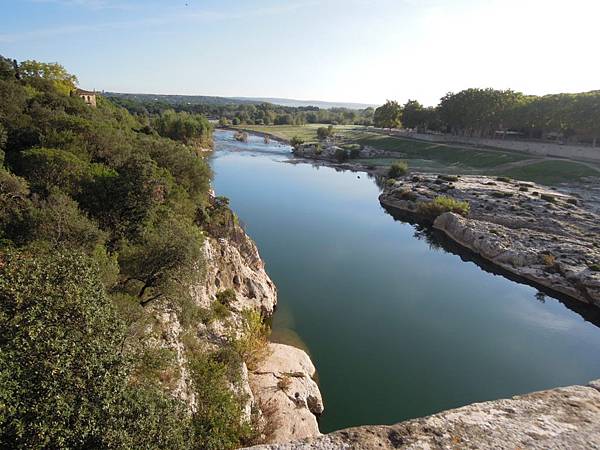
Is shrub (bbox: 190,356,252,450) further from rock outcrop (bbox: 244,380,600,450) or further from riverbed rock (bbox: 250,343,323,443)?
rock outcrop (bbox: 244,380,600,450)

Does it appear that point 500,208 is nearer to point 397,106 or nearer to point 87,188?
point 87,188

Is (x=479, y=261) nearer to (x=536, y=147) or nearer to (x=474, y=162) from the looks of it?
(x=474, y=162)

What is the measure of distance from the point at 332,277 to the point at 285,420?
1846cm

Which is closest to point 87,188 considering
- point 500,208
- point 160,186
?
point 160,186

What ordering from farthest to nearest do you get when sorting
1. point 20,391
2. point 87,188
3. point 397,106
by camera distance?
point 397,106 < point 87,188 < point 20,391

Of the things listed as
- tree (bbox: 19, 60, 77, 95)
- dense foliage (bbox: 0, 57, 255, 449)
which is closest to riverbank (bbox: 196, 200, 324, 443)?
dense foliage (bbox: 0, 57, 255, 449)

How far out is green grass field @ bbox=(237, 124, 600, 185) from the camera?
68.9 metres

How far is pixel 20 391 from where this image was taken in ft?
24.2

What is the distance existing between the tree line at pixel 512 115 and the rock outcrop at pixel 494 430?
294 ft

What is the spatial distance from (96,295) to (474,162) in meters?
88.5

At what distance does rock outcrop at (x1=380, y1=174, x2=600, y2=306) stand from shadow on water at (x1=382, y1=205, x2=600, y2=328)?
0.43m

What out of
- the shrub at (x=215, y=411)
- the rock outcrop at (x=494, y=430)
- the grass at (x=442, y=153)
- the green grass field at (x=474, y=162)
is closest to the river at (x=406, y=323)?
the shrub at (x=215, y=411)

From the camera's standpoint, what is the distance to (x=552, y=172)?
69750 mm

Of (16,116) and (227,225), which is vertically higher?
(16,116)
